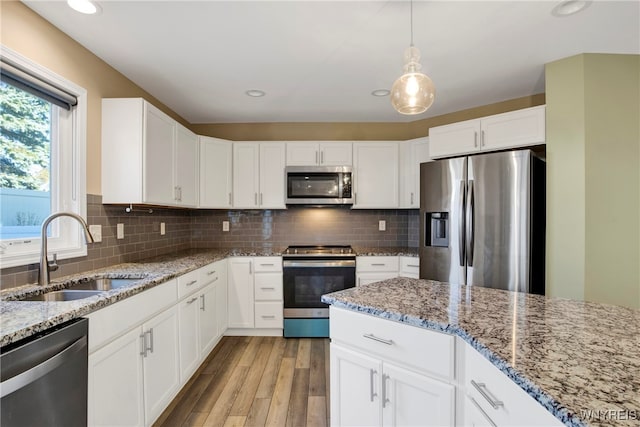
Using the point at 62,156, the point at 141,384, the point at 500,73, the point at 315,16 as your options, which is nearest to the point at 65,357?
the point at 141,384

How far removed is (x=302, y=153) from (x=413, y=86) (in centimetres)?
212

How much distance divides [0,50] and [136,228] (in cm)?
145

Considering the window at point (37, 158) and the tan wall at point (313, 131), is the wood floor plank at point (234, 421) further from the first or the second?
the tan wall at point (313, 131)

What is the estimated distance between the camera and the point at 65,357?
1.13m

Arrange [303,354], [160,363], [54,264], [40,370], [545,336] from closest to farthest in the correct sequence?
[545,336] < [40,370] < [54,264] < [160,363] < [303,354]

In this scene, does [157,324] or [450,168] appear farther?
[450,168]

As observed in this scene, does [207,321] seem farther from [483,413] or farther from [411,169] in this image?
[411,169]

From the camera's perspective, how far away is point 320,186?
337cm

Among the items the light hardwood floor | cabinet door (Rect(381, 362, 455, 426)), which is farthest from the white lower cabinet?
cabinet door (Rect(381, 362, 455, 426))

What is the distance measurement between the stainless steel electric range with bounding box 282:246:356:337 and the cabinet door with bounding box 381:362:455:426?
1.92m

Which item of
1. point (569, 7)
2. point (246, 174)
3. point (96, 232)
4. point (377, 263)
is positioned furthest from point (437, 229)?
point (96, 232)

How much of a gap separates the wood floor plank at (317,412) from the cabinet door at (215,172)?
216 cm

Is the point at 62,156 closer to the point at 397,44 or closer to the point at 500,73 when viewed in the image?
the point at 397,44

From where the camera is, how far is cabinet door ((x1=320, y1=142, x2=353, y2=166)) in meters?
3.45
